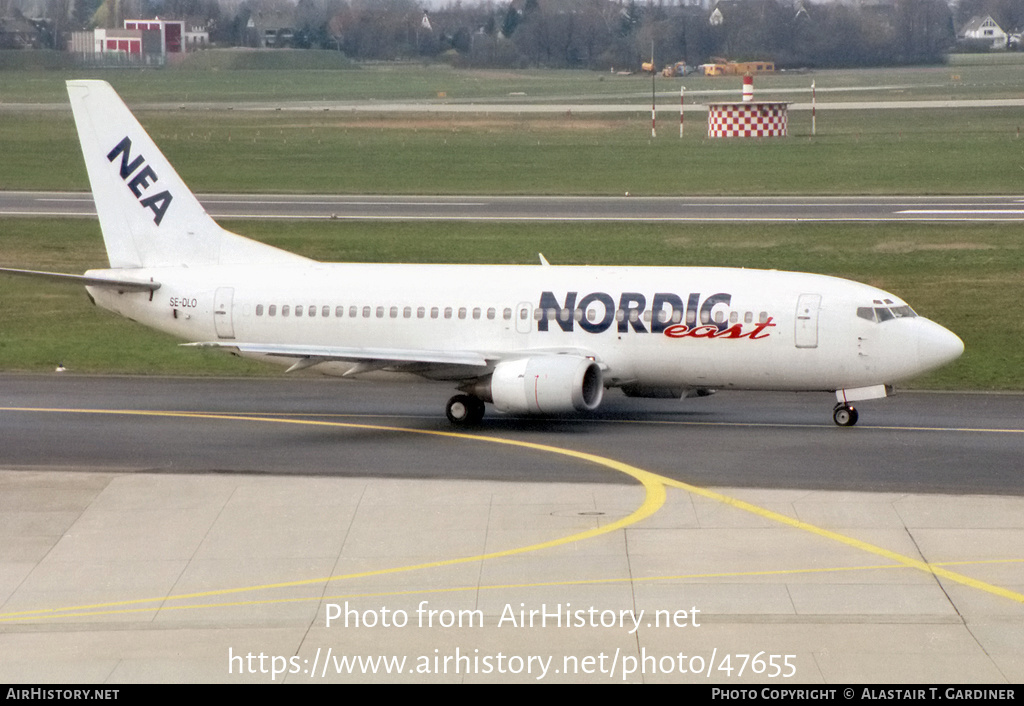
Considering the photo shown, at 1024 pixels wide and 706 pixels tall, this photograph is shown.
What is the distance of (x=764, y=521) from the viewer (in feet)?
77.9

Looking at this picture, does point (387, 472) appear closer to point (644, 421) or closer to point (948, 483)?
point (644, 421)

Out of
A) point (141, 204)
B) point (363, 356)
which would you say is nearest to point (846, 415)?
point (363, 356)

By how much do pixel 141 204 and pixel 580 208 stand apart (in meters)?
33.5

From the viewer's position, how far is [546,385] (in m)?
31.1

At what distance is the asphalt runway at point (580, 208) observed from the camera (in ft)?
206

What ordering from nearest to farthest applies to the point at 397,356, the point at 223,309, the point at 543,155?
the point at 397,356
the point at 223,309
the point at 543,155

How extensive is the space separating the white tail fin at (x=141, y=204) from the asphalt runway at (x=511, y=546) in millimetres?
3785

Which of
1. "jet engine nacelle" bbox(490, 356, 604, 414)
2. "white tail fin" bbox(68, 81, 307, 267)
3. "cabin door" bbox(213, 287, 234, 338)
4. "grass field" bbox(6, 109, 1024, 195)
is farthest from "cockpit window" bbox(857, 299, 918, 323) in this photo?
"grass field" bbox(6, 109, 1024, 195)

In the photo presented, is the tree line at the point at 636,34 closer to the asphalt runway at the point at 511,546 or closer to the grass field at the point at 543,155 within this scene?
the grass field at the point at 543,155

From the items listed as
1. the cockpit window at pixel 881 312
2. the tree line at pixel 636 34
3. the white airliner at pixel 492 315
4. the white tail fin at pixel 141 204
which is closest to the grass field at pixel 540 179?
the white tail fin at pixel 141 204

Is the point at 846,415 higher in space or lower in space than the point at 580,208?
lower

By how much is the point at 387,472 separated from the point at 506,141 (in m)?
74.0

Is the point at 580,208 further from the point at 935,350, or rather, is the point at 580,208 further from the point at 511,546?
the point at 511,546

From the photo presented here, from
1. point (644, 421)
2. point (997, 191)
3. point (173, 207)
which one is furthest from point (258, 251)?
point (997, 191)
